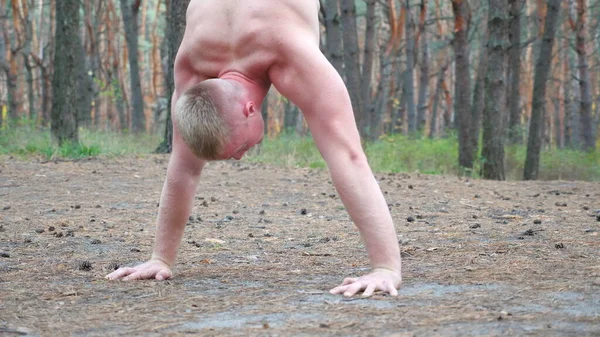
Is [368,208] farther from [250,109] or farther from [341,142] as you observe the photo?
[250,109]

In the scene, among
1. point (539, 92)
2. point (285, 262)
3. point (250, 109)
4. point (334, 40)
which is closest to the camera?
point (250, 109)

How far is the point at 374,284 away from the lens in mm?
3336

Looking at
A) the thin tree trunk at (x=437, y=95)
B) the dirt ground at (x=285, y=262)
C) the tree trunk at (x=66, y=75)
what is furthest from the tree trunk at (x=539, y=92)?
the thin tree trunk at (x=437, y=95)

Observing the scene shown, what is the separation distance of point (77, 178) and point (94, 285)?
5.83 meters

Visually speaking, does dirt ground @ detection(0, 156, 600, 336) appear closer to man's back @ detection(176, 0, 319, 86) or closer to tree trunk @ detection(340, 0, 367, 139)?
man's back @ detection(176, 0, 319, 86)

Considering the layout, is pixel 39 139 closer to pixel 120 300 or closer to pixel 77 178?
pixel 77 178

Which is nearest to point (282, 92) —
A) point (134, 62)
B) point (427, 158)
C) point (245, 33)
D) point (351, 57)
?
point (245, 33)

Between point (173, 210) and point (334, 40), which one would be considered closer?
point (173, 210)

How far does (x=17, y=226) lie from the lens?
6.09m

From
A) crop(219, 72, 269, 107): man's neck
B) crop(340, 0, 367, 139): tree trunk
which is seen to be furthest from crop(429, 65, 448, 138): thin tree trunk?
crop(219, 72, 269, 107): man's neck

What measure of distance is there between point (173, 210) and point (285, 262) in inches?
32.3

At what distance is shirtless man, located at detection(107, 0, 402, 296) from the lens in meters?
3.31

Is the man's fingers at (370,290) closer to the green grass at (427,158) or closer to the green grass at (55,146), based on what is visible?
the green grass at (55,146)

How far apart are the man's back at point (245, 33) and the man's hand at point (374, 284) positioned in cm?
101
